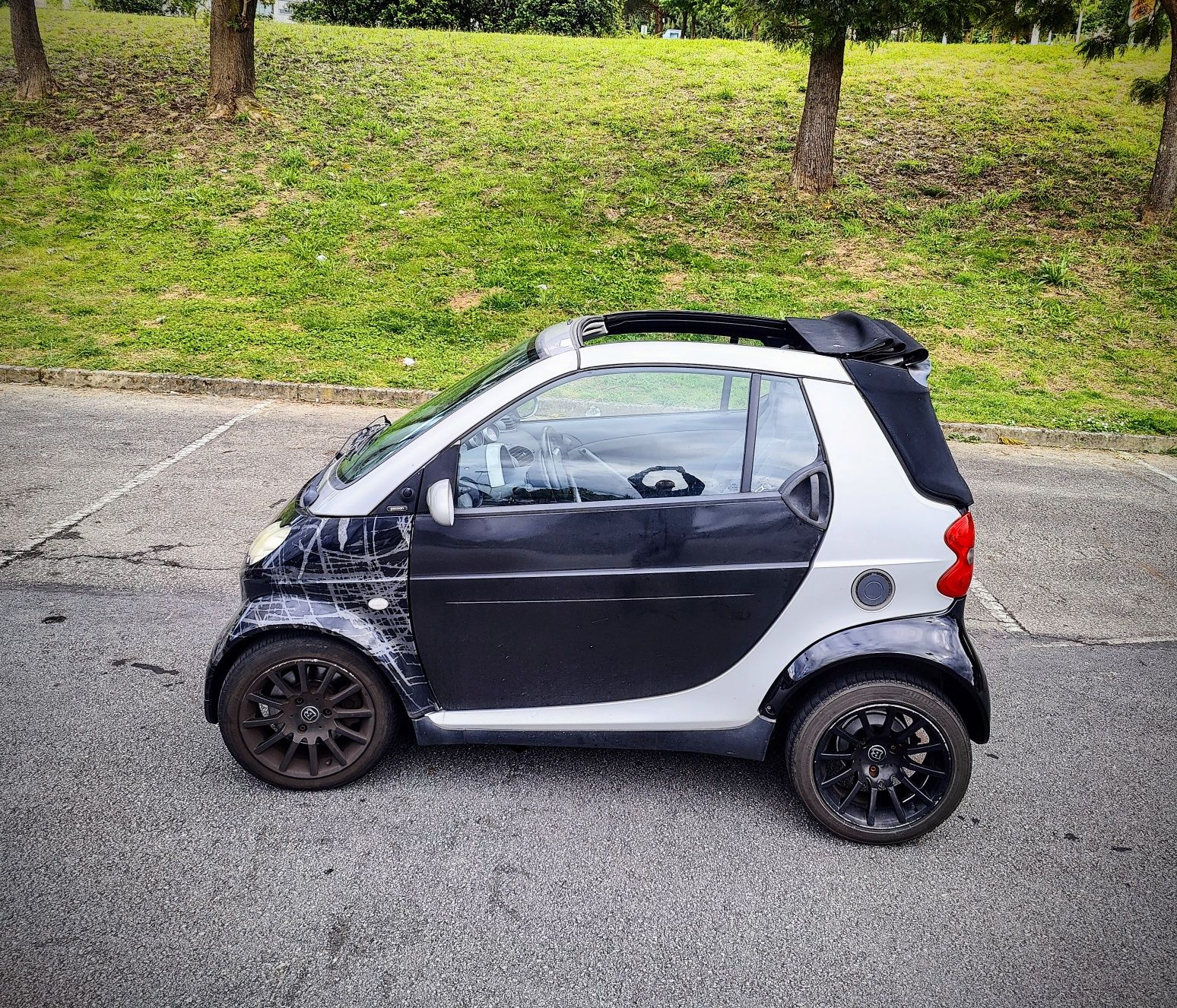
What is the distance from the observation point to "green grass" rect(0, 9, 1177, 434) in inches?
428

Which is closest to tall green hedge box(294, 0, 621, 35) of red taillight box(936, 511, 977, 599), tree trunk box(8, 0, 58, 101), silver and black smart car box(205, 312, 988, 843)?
tree trunk box(8, 0, 58, 101)

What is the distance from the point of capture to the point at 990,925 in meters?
3.01

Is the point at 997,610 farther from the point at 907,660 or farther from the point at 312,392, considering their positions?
the point at 312,392

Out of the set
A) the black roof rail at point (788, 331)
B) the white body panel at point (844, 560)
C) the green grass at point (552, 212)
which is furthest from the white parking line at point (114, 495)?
the white body panel at point (844, 560)

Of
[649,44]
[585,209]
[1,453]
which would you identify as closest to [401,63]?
[649,44]

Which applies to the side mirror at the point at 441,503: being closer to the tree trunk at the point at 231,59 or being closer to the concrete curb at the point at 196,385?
the concrete curb at the point at 196,385

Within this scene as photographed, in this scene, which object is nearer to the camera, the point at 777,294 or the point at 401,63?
the point at 777,294

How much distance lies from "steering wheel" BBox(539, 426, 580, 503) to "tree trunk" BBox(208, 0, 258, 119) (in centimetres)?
1531

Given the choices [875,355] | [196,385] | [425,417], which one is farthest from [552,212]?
[875,355]

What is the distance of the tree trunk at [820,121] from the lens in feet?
44.6

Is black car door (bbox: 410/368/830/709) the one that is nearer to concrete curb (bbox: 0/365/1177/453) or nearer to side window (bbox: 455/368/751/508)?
side window (bbox: 455/368/751/508)

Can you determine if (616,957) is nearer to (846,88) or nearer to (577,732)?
(577,732)

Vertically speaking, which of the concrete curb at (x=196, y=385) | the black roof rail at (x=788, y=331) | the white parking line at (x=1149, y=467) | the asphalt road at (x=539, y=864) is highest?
the black roof rail at (x=788, y=331)

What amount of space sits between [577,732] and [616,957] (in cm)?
83
